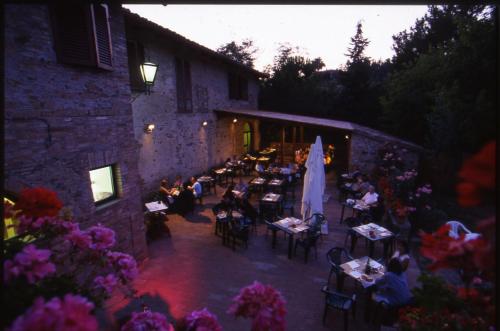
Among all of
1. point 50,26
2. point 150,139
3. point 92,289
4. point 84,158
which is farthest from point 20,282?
point 150,139

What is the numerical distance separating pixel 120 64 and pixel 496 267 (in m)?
6.73

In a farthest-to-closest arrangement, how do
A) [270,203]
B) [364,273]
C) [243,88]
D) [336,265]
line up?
1. [243,88]
2. [270,203]
3. [336,265]
4. [364,273]

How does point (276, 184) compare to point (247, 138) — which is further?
point (247, 138)

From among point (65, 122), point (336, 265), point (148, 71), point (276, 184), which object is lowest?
point (336, 265)

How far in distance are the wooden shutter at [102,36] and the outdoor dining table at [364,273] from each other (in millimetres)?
6072

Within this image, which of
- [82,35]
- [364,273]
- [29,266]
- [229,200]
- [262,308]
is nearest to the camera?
[29,266]

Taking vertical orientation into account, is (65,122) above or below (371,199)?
above

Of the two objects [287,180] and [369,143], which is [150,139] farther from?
[369,143]

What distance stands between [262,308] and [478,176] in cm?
142

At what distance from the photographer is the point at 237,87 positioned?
18672 mm

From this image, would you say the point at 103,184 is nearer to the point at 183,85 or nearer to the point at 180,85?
the point at 180,85

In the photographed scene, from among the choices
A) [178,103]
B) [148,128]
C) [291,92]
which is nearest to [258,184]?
[148,128]

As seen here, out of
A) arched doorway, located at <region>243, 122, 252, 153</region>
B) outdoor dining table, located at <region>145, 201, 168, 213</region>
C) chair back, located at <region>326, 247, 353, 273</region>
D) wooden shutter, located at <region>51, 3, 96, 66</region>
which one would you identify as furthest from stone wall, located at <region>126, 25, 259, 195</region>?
chair back, located at <region>326, 247, 353, 273</region>

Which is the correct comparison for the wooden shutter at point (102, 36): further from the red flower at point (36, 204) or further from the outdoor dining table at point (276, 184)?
the outdoor dining table at point (276, 184)
